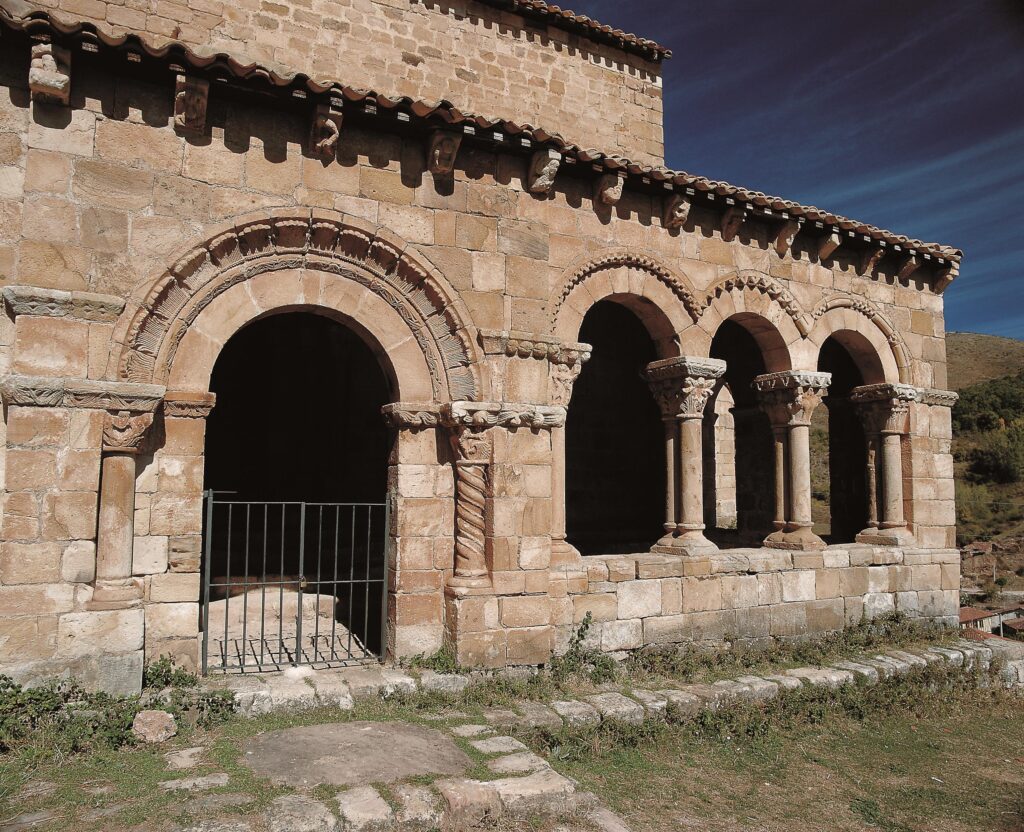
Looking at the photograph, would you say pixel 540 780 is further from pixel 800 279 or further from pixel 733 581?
pixel 800 279

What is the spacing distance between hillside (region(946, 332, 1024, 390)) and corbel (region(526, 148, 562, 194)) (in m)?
42.4

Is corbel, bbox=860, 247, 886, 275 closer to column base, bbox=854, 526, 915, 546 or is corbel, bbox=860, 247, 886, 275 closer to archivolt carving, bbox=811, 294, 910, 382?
archivolt carving, bbox=811, 294, 910, 382

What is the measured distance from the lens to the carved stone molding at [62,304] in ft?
16.4

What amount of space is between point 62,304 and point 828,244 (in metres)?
7.77

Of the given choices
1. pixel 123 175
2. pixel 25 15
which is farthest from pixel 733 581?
pixel 25 15

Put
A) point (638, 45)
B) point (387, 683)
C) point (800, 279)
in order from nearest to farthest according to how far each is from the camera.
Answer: point (387, 683)
point (800, 279)
point (638, 45)

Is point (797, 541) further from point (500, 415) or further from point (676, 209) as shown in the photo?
point (500, 415)

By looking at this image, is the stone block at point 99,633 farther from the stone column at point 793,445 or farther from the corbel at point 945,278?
the corbel at point 945,278

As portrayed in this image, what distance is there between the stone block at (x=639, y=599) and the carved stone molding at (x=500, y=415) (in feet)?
5.76

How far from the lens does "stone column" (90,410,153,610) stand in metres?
5.12

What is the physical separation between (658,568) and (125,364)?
504cm

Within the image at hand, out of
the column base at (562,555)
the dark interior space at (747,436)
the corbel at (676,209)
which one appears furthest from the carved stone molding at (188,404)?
the dark interior space at (747,436)

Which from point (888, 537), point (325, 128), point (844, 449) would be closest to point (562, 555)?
point (325, 128)

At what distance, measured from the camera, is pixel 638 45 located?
11.1 m
